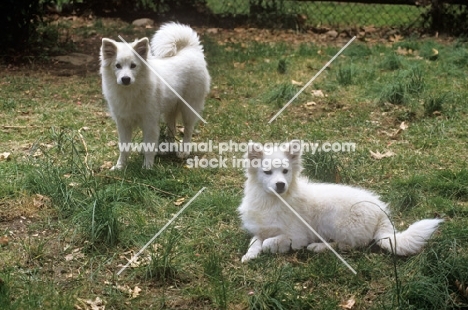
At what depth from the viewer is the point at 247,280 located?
373 cm

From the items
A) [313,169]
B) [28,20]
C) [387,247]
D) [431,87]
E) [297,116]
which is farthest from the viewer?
[28,20]

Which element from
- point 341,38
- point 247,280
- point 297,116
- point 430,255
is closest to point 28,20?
point 297,116

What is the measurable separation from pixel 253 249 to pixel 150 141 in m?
1.90

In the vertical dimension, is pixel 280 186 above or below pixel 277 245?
above

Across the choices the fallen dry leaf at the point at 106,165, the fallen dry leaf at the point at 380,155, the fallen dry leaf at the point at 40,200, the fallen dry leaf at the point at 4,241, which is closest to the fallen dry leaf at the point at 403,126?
the fallen dry leaf at the point at 380,155

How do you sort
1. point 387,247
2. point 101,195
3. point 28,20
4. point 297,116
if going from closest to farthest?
point 387,247
point 101,195
point 297,116
point 28,20

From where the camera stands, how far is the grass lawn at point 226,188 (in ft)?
11.7

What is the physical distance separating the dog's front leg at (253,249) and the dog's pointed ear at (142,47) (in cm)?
206

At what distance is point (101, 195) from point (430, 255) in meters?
2.19

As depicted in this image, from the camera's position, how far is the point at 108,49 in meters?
5.24

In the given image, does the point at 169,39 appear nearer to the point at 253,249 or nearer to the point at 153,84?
the point at 153,84

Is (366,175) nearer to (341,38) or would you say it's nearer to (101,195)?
(101,195)

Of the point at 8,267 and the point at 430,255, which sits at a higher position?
the point at 430,255

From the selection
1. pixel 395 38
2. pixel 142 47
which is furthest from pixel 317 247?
pixel 395 38
